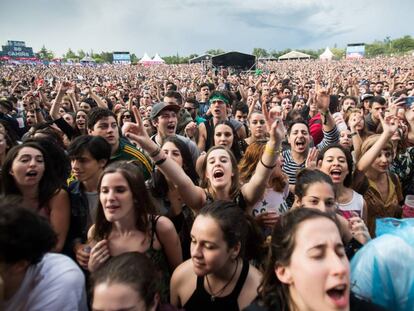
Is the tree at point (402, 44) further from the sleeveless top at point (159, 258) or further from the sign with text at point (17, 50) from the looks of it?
the sleeveless top at point (159, 258)

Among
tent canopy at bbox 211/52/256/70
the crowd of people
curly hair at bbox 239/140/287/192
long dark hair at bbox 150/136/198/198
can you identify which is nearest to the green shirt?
the crowd of people

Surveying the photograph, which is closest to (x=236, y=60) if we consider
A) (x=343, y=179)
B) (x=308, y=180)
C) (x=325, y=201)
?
(x=343, y=179)

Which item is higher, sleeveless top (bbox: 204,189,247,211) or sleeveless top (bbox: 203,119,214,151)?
sleeveless top (bbox: 203,119,214,151)

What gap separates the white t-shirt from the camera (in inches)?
54.4

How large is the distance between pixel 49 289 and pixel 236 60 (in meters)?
32.0

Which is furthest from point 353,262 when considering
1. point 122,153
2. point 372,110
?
point 372,110

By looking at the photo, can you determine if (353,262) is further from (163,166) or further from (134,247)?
(163,166)

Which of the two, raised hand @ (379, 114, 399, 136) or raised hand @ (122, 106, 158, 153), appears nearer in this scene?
raised hand @ (122, 106, 158, 153)

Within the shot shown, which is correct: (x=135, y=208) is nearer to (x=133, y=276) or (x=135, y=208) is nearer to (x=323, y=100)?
(x=133, y=276)

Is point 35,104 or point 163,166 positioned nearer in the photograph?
point 163,166

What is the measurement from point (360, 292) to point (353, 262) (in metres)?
0.14

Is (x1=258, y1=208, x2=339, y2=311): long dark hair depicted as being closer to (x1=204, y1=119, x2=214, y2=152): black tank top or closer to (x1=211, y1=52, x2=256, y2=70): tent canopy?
(x1=204, y1=119, x2=214, y2=152): black tank top

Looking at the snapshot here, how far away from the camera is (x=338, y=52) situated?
115 meters

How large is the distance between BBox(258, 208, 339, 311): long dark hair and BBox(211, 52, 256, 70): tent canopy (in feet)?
102
